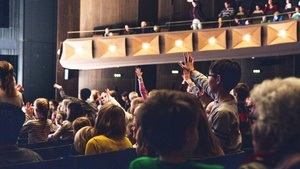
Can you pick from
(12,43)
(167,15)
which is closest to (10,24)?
(12,43)

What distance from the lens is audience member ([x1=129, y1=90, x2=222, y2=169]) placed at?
1.89 meters

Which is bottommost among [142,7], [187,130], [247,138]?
[247,138]

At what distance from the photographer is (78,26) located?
17.0 meters

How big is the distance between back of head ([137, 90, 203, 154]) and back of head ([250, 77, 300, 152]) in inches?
10.8

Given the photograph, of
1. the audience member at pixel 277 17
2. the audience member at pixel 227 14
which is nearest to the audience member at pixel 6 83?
the audience member at pixel 277 17

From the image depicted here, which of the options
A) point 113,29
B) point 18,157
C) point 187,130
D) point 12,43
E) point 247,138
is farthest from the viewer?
point 12,43

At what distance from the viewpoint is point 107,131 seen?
380 centimetres

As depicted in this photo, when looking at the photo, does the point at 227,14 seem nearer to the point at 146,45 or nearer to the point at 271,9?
the point at 271,9

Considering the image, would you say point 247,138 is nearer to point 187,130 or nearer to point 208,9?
point 187,130

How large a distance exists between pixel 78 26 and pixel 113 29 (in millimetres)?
1538

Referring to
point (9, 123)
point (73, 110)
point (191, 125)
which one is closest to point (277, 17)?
point (73, 110)

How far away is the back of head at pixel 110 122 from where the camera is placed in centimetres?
377

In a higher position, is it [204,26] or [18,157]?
[204,26]

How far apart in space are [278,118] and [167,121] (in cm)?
40
